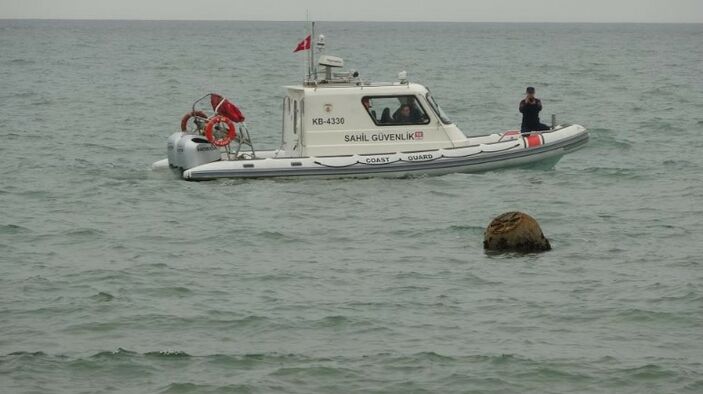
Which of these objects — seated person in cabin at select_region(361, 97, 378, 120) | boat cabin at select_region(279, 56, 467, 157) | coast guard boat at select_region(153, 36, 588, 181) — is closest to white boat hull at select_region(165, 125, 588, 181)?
coast guard boat at select_region(153, 36, 588, 181)

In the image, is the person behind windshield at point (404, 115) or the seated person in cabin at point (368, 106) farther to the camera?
the person behind windshield at point (404, 115)

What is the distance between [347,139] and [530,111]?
3.19m

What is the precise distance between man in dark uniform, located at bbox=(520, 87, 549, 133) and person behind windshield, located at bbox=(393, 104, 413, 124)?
219 centimetres

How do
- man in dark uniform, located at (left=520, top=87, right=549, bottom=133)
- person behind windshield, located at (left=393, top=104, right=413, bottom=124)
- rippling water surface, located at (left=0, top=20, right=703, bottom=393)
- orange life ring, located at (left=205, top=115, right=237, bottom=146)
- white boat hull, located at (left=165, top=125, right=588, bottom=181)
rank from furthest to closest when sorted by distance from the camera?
man in dark uniform, located at (left=520, top=87, right=549, bottom=133), person behind windshield, located at (left=393, top=104, right=413, bottom=124), orange life ring, located at (left=205, top=115, right=237, bottom=146), white boat hull, located at (left=165, top=125, right=588, bottom=181), rippling water surface, located at (left=0, top=20, right=703, bottom=393)

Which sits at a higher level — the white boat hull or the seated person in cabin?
the seated person in cabin

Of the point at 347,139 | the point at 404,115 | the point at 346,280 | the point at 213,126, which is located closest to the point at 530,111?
the point at 404,115

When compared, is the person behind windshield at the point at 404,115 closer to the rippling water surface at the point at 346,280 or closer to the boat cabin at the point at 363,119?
the boat cabin at the point at 363,119

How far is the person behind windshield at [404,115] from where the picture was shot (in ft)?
64.6

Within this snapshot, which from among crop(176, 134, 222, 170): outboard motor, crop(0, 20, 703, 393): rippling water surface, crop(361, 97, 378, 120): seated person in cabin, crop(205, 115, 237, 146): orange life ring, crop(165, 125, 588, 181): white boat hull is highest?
crop(361, 97, 378, 120): seated person in cabin

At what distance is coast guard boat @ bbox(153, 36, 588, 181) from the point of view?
19.4 meters

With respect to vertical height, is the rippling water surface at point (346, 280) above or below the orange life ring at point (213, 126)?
below

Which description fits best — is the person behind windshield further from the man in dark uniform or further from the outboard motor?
the outboard motor

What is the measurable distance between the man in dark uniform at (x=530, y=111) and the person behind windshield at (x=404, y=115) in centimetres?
219

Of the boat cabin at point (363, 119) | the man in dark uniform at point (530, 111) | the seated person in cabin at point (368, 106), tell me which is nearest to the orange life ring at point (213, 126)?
the boat cabin at point (363, 119)
